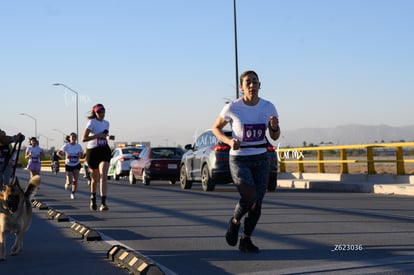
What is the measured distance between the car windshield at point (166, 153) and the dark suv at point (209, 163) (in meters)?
4.01

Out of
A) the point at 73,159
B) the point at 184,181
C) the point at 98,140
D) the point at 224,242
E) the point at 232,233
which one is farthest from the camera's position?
the point at 184,181

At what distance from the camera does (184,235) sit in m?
10.0

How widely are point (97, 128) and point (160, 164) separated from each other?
44.3 ft

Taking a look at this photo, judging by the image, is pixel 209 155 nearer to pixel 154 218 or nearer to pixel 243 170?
pixel 154 218

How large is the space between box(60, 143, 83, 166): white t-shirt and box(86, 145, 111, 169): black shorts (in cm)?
606

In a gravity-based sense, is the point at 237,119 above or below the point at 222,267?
above

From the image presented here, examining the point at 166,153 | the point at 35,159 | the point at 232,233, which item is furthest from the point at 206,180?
the point at 232,233

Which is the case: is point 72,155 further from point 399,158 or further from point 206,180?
point 399,158

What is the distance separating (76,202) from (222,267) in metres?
11.1

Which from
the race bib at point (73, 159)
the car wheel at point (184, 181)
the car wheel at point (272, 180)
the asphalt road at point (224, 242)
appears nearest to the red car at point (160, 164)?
the car wheel at point (184, 181)

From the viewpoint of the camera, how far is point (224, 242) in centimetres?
910

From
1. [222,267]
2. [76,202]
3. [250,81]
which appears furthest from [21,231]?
[76,202]

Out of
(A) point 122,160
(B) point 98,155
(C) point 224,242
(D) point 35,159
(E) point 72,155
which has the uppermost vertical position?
(B) point 98,155

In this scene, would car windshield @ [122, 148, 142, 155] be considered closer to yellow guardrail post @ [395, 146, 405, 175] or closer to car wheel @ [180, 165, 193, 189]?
car wheel @ [180, 165, 193, 189]
